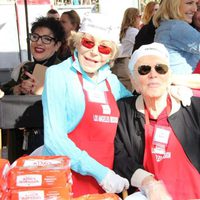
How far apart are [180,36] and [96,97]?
2.64ft

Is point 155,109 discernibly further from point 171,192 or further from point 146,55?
point 171,192

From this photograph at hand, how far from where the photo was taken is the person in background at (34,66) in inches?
124

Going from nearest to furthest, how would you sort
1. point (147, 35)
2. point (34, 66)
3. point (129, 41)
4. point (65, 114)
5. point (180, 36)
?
point (65, 114)
point (180, 36)
point (34, 66)
point (147, 35)
point (129, 41)

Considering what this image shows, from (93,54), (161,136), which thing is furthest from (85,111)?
(161,136)

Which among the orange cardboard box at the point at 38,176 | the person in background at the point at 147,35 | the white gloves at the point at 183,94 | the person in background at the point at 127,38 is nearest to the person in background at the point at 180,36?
the white gloves at the point at 183,94

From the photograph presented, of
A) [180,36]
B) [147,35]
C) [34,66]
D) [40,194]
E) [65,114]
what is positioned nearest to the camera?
[40,194]

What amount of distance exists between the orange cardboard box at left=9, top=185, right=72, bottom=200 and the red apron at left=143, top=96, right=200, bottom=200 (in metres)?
0.58

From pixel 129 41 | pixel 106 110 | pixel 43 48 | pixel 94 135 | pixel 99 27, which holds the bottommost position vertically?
pixel 129 41

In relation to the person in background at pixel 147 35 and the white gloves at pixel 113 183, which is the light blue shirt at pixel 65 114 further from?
the person in background at pixel 147 35

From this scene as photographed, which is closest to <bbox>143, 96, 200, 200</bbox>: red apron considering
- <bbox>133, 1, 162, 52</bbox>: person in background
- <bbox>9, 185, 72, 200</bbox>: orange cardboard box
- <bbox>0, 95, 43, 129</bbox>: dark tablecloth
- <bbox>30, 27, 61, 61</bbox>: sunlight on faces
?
<bbox>9, 185, 72, 200</bbox>: orange cardboard box

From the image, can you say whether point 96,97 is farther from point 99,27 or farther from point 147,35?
point 147,35

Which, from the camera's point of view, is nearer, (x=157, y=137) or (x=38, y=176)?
(x=38, y=176)

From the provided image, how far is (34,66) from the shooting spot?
3209 millimetres

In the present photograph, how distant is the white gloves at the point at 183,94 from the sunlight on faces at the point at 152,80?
74 mm
